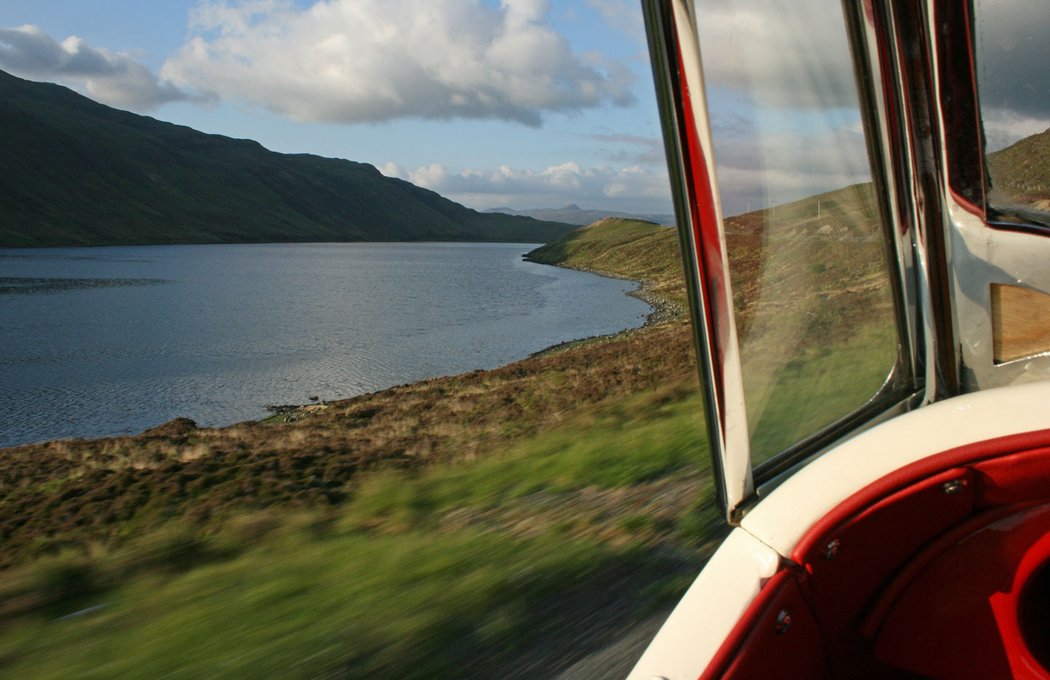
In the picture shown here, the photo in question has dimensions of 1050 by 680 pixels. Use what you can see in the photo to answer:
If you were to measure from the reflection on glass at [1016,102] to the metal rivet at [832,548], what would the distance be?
719mm

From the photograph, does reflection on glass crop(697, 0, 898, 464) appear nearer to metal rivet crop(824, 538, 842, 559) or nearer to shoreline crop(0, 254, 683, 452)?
metal rivet crop(824, 538, 842, 559)

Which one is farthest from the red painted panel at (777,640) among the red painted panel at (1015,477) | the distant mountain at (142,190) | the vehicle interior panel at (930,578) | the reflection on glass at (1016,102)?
the distant mountain at (142,190)

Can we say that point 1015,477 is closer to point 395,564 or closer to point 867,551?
point 867,551

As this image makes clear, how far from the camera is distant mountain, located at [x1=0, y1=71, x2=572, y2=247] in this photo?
395ft

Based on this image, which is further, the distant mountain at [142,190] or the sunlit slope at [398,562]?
the distant mountain at [142,190]

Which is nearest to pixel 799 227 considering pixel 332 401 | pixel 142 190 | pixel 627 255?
pixel 332 401

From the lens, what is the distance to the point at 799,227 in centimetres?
149

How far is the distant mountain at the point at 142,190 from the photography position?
4737 inches

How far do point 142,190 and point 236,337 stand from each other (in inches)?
5088

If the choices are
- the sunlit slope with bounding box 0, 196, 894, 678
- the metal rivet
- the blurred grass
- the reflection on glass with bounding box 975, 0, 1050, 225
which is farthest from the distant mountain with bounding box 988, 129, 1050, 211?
the blurred grass

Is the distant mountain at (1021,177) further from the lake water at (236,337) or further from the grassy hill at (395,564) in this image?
the lake water at (236,337)

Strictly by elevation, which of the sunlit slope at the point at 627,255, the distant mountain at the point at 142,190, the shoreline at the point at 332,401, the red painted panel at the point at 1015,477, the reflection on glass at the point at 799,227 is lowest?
the shoreline at the point at 332,401

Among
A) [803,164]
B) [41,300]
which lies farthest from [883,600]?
[41,300]

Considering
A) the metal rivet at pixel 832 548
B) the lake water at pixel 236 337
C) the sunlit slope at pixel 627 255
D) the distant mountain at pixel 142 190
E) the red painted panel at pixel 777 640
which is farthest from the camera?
the distant mountain at pixel 142 190
